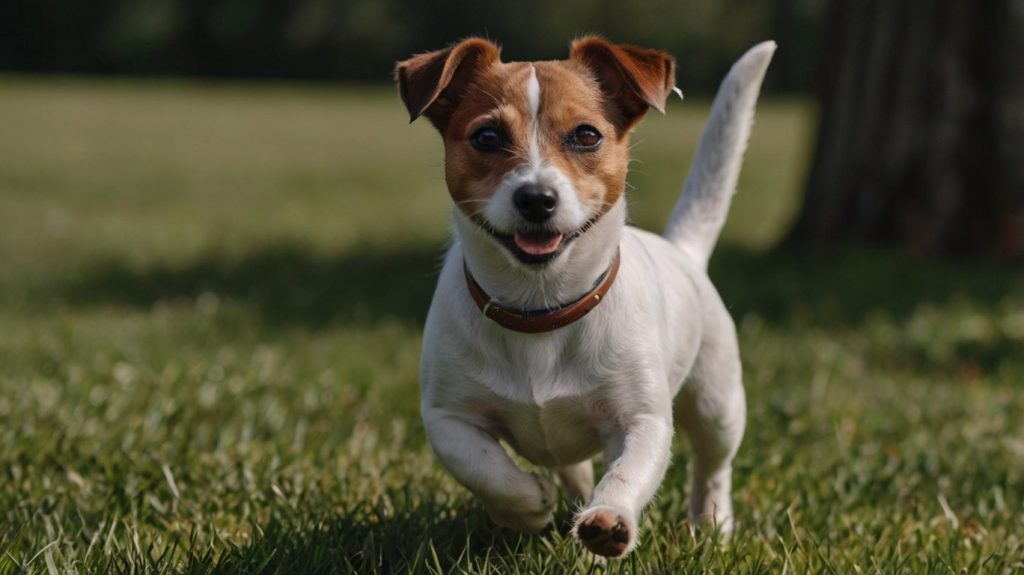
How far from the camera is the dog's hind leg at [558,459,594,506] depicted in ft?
12.7

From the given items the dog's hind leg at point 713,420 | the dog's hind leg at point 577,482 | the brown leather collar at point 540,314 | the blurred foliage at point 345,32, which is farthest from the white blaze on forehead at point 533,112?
the blurred foliage at point 345,32

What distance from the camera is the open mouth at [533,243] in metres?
3.14

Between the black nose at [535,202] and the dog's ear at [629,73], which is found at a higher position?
the dog's ear at [629,73]

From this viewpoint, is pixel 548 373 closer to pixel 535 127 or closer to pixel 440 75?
pixel 535 127

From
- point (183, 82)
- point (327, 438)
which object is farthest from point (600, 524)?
point (183, 82)

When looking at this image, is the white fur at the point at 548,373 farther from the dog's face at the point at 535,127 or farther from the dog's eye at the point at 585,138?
the dog's eye at the point at 585,138

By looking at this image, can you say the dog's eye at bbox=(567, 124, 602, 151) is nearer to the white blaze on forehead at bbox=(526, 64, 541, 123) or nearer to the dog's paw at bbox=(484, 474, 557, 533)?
the white blaze on forehead at bbox=(526, 64, 541, 123)

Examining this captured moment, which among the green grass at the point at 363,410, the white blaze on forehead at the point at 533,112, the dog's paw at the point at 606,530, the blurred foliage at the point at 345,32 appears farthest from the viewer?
the blurred foliage at the point at 345,32

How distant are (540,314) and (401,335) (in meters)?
3.93

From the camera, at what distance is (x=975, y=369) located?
21.7 feet

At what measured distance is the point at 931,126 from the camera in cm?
891

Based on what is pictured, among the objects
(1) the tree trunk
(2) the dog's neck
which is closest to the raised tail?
(2) the dog's neck

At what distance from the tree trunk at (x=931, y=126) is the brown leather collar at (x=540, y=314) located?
20.7 feet

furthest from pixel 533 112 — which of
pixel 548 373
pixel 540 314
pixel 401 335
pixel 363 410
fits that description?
pixel 401 335
